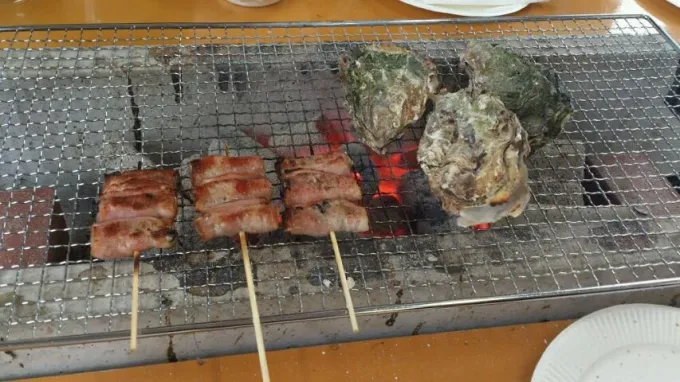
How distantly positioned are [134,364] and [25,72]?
150cm

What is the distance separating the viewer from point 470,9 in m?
3.34

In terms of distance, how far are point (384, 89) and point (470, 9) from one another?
1337mm

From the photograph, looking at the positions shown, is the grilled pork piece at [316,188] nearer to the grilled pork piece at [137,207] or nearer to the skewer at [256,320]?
the skewer at [256,320]

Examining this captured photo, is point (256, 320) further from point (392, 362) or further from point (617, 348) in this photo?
point (617, 348)

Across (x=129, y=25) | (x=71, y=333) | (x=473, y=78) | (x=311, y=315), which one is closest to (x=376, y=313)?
(x=311, y=315)

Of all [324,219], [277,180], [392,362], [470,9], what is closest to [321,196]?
[324,219]

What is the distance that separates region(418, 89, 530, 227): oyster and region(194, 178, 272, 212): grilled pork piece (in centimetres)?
65

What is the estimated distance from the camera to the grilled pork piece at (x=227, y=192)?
209 cm

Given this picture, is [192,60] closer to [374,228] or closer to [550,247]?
[374,228]

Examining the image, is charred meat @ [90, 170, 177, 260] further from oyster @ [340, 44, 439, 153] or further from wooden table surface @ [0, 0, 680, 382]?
oyster @ [340, 44, 439, 153]

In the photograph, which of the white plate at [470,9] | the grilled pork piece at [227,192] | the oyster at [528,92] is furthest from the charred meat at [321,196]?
the white plate at [470,9]

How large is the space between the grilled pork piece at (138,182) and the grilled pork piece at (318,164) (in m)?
0.44

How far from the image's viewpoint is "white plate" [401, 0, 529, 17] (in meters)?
3.31

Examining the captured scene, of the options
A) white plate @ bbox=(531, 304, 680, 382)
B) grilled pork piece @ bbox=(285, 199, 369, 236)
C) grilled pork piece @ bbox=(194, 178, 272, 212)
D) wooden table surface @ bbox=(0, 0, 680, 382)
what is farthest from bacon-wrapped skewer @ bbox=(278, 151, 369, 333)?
white plate @ bbox=(531, 304, 680, 382)
